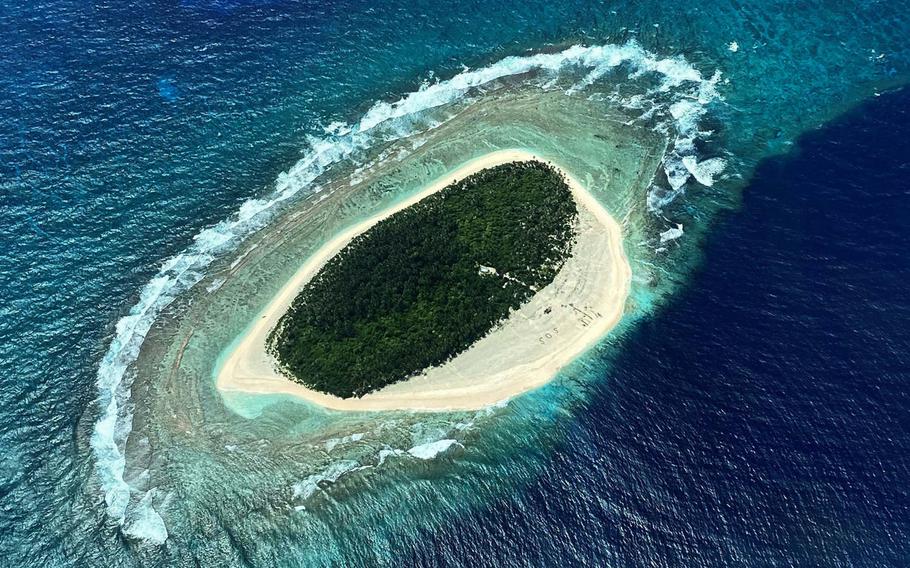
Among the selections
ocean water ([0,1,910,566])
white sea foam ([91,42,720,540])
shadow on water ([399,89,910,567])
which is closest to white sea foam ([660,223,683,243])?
ocean water ([0,1,910,566])

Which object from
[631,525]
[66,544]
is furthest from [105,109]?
[631,525]

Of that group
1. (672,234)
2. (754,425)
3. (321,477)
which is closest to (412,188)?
(672,234)

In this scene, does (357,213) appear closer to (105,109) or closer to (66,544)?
(105,109)

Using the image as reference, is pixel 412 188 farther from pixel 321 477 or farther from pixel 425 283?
pixel 321 477

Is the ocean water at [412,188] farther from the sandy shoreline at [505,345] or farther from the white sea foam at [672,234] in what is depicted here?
the sandy shoreline at [505,345]

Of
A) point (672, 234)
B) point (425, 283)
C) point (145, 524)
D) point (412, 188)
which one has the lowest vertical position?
point (145, 524)

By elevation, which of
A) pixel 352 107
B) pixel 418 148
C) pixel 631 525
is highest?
pixel 352 107
